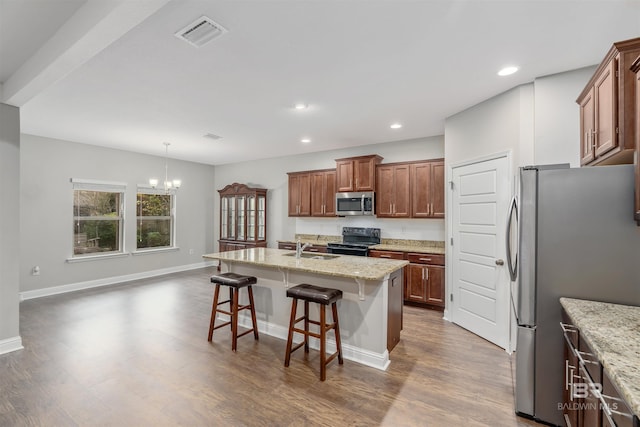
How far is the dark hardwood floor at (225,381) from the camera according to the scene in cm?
204

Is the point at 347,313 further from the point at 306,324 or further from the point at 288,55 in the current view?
the point at 288,55

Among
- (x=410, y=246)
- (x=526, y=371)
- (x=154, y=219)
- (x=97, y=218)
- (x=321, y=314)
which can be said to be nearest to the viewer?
(x=526, y=371)

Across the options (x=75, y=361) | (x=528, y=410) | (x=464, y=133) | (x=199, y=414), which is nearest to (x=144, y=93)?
(x=75, y=361)

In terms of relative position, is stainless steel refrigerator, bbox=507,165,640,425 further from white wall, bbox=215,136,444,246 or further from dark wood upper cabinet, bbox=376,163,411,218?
white wall, bbox=215,136,444,246

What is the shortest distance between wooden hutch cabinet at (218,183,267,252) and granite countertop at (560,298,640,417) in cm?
577

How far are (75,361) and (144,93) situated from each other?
280cm

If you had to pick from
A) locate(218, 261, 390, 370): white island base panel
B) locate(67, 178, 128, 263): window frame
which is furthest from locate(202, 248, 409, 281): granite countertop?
locate(67, 178, 128, 263): window frame

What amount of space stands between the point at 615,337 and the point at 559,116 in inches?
88.7

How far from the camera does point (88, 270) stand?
5.49m

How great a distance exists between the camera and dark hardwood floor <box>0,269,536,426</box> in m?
2.04

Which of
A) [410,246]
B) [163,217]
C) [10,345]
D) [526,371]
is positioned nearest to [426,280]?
[410,246]

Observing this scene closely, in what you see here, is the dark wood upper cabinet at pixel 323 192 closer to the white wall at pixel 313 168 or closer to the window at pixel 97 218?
the white wall at pixel 313 168

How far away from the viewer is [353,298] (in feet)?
9.32

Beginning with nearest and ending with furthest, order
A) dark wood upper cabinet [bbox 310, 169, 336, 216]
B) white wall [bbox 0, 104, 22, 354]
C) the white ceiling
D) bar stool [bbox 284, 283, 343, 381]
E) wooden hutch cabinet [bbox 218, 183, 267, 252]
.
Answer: the white ceiling, bar stool [bbox 284, 283, 343, 381], white wall [bbox 0, 104, 22, 354], dark wood upper cabinet [bbox 310, 169, 336, 216], wooden hutch cabinet [bbox 218, 183, 267, 252]
